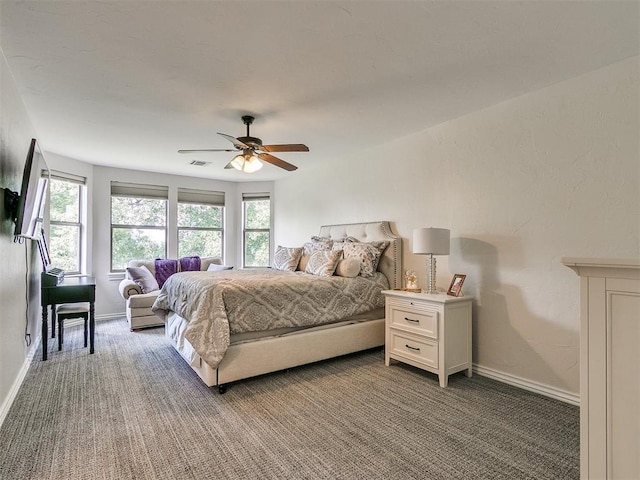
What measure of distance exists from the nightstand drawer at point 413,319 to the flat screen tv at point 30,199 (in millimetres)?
3083

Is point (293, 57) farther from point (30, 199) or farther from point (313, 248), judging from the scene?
point (313, 248)

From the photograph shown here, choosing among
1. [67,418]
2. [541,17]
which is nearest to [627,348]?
[541,17]

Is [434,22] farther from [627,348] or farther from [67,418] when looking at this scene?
[67,418]

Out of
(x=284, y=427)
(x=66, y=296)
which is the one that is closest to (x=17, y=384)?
(x=66, y=296)

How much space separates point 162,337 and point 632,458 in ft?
14.5

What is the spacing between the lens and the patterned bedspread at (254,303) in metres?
2.66

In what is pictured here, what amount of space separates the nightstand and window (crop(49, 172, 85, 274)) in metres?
4.86

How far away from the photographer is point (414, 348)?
120 inches

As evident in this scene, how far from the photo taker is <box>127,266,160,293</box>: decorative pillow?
485cm

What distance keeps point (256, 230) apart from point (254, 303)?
158 inches

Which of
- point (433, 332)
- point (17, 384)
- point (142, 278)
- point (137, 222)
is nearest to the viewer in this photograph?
point (17, 384)

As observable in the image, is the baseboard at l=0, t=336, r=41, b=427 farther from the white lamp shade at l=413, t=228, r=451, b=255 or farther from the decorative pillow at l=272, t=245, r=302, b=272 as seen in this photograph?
the white lamp shade at l=413, t=228, r=451, b=255

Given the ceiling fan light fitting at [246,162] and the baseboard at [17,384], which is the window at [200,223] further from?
the ceiling fan light fitting at [246,162]

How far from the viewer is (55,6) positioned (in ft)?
5.73
